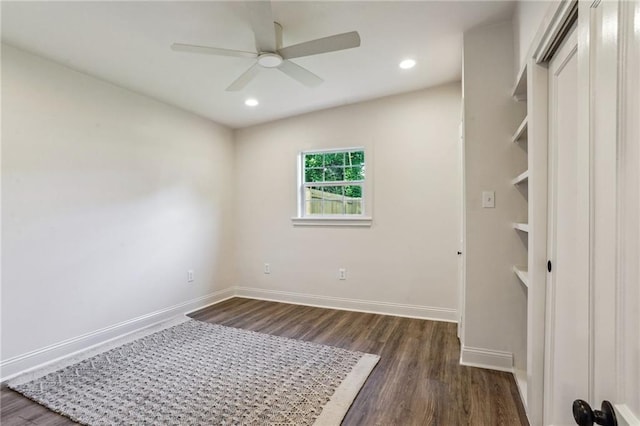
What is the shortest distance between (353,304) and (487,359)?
1.69 meters

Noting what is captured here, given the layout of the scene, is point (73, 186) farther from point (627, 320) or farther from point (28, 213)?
point (627, 320)

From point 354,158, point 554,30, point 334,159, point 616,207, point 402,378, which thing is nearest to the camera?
point 616,207

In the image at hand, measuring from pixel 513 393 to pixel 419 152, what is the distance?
241 cm

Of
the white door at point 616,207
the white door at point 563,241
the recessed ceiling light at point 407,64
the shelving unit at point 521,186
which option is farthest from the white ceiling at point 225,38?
the white door at point 616,207

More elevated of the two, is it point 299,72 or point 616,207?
point 299,72

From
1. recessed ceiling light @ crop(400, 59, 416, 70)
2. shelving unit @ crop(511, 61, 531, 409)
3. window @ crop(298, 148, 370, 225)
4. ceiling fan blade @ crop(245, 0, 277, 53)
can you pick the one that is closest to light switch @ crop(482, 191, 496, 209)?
shelving unit @ crop(511, 61, 531, 409)

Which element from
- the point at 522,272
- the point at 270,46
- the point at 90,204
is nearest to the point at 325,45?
the point at 270,46

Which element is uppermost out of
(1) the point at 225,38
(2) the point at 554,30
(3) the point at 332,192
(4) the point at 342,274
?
(1) the point at 225,38

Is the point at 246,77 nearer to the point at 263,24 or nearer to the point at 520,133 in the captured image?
the point at 263,24

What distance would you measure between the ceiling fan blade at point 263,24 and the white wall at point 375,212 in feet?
6.44

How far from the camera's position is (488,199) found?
2.39m

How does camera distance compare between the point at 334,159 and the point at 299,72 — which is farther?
the point at 334,159

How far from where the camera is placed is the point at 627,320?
625 mm

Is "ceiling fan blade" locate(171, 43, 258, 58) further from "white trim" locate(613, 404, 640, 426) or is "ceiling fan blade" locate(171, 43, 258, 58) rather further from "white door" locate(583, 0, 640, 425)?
"white trim" locate(613, 404, 640, 426)
